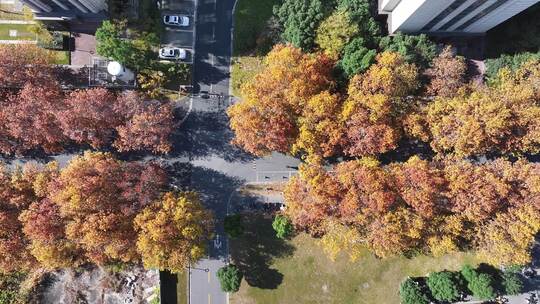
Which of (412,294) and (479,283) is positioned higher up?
(479,283)

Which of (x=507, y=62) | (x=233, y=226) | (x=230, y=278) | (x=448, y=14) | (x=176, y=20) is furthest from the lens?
(x=176, y=20)

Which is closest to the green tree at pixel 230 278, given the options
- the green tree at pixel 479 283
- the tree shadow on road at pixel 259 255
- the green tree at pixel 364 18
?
the tree shadow on road at pixel 259 255

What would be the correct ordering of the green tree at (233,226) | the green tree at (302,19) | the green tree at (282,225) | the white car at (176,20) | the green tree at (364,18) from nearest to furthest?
the green tree at (302,19) < the green tree at (364,18) < the green tree at (282,225) < the green tree at (233,226) < the white car at (176,20)

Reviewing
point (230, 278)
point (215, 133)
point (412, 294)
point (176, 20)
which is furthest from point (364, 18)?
point (230, 278)

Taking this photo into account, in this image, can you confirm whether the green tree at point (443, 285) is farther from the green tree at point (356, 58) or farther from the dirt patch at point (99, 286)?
the dirt patch at point (99, 286)

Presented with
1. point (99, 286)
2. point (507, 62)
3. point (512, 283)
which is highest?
point (507, 62)

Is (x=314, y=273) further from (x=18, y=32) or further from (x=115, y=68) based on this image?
(x=18, y=32)

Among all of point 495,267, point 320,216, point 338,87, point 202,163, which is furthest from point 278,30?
point 495,267
